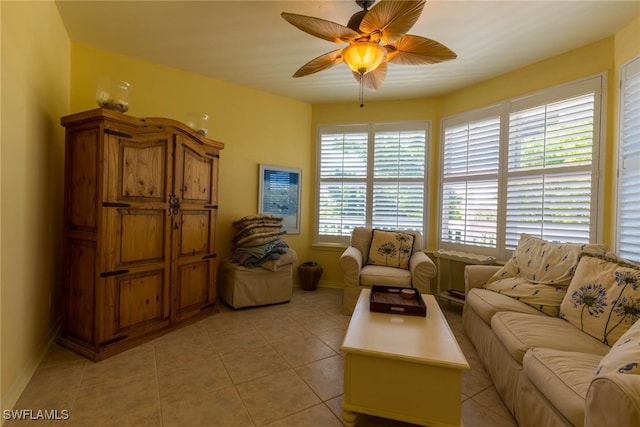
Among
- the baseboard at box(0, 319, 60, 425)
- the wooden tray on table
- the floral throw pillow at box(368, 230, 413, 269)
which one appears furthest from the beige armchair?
the baseboard at box(0, 319, 60, 425)

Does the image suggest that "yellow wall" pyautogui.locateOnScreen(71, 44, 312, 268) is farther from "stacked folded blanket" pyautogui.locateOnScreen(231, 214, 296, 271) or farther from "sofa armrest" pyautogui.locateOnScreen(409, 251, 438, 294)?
"sofa armrest" pyautogui.locateOnScreen(409, 251, 438, 294)

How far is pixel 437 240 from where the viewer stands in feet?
12.0

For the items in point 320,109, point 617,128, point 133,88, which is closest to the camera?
point 617,128

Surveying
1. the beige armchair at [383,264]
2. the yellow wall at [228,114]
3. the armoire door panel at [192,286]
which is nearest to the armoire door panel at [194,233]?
the armoire door panel at [192,286]

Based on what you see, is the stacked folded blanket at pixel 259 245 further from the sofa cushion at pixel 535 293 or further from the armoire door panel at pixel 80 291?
the sofa cushion at pixel 535 293

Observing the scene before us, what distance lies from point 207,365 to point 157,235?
1.11 m

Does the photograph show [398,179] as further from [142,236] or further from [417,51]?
[142,236]

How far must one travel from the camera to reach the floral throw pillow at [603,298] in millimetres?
1489

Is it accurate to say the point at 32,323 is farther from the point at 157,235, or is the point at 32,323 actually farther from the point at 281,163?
the point at 281,163

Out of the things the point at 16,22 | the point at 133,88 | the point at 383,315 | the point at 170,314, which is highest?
the point at 133,88

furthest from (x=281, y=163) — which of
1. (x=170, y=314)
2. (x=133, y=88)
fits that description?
(x=170, y=314)

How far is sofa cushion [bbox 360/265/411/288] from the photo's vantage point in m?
2.81

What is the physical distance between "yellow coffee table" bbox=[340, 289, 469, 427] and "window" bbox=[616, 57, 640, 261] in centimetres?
185

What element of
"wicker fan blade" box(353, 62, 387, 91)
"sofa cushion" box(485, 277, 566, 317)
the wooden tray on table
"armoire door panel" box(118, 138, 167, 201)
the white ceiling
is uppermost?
the white ceiling
